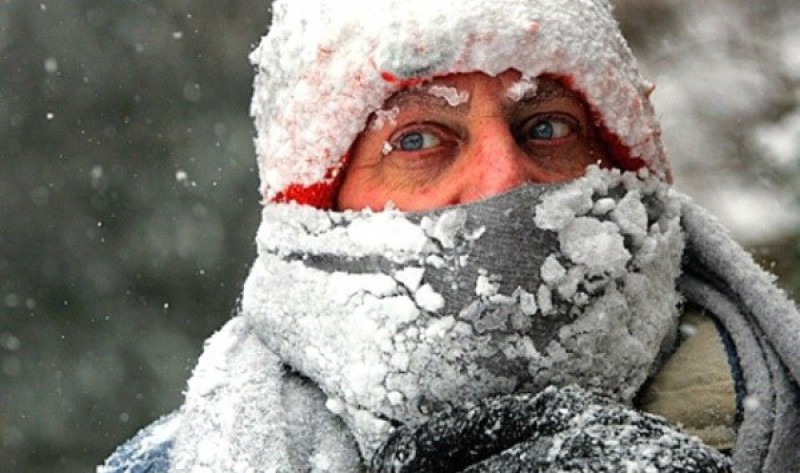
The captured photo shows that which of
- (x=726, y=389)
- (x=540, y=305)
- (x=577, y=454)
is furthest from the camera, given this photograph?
(x=726, y=389)

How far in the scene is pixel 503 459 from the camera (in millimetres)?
1761

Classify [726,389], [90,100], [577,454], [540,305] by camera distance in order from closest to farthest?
[577,454] < [540,305] < [726,389] < [90,100]

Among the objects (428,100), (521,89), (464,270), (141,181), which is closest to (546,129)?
(521,89)

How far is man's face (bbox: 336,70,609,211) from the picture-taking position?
7.02 feet

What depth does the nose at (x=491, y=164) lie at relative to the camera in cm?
210

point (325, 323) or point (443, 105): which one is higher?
point (443, 105)

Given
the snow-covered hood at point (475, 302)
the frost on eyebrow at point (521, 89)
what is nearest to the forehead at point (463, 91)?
the frost on eyebrow at point (521, 89)

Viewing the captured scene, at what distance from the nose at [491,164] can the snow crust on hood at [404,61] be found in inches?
4.1

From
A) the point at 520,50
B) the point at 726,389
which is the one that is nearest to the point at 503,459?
the point at 726,389

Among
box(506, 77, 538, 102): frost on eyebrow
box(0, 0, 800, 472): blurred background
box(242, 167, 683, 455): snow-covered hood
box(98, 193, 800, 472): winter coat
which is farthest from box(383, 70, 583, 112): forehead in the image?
box(0, 0, 800, 472): blurred background

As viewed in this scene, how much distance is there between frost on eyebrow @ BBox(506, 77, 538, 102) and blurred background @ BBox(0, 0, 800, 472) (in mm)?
4111

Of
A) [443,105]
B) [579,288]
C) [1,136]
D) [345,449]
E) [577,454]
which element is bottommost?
[577,454]

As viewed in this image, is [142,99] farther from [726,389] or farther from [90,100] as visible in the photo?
[726,389]

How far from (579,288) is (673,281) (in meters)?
0.26
